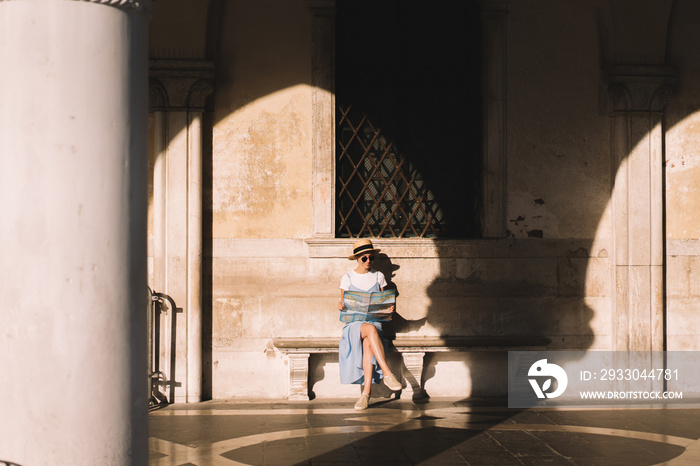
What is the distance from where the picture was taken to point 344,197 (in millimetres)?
9242

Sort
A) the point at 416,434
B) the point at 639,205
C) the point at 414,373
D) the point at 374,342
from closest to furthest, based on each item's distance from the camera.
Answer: the point at 416,434 < the point at 374,342 < the point at 414,373 < the point at 639,205

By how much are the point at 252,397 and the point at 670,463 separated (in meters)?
4.20

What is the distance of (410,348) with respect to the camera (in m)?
8.89

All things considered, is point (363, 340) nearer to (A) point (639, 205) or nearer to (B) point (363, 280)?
(B) point (363, 280)

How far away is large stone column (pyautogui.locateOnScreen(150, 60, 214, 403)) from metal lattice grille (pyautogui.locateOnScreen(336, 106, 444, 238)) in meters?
1.46

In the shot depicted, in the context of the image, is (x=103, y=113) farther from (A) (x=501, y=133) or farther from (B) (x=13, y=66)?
(A) (x=501, y=133)

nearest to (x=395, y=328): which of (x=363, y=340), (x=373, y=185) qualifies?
(x=363, y=340)

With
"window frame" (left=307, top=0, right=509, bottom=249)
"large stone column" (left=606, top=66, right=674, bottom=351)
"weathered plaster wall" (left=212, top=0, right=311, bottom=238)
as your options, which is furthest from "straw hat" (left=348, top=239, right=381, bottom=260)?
"large stone column" (left=606, top=66, right=674, bottom=351)

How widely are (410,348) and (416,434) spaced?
1.64 m

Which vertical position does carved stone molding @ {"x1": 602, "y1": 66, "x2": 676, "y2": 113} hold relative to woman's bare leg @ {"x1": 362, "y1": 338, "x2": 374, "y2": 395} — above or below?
above

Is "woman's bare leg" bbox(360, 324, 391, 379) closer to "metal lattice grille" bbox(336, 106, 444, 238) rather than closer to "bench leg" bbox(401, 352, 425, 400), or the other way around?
"bench leg" bbox(401, 352, 425, 400)

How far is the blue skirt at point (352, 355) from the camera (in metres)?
8.58

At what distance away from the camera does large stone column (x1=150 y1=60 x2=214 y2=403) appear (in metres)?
8.83

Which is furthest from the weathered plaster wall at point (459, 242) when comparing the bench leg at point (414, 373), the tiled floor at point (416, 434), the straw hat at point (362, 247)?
the tiled floor at point (416, 434)
